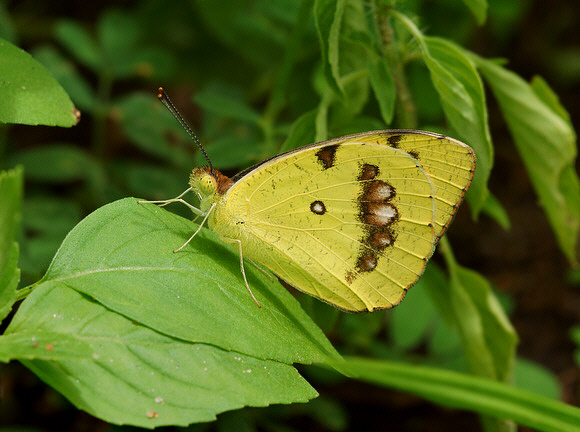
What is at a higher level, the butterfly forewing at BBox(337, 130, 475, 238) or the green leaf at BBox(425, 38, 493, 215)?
the green leaf at BBox(425, 38, 493, 215)

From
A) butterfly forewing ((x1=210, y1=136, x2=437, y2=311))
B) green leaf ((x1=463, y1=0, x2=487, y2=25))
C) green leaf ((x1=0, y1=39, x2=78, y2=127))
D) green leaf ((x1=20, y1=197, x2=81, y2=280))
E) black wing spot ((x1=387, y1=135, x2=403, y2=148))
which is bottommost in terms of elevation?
green leaf ((x1=20, y1=197, x2=81, y2=280))

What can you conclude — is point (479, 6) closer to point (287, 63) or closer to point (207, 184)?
point (287, 63)

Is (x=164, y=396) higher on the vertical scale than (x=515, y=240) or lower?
higher

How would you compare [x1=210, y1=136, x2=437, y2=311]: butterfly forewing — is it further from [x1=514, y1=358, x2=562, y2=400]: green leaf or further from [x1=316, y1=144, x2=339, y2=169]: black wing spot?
[x1=514, y1=358, x2=562, y2=400]: green leaf

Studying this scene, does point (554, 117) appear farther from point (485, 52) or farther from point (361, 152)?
point (485, 52)

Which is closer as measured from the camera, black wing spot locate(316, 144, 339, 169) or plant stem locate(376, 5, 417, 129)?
black wing spot locate(316, 144, 339, 169)

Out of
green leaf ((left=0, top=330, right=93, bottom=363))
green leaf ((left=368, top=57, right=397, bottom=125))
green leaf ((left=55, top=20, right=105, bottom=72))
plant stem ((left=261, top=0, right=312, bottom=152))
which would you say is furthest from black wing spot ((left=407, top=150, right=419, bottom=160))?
green leaf ((left=55, top=20, right=105, bottom=72))

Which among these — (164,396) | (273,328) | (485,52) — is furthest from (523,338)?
(164,396)
